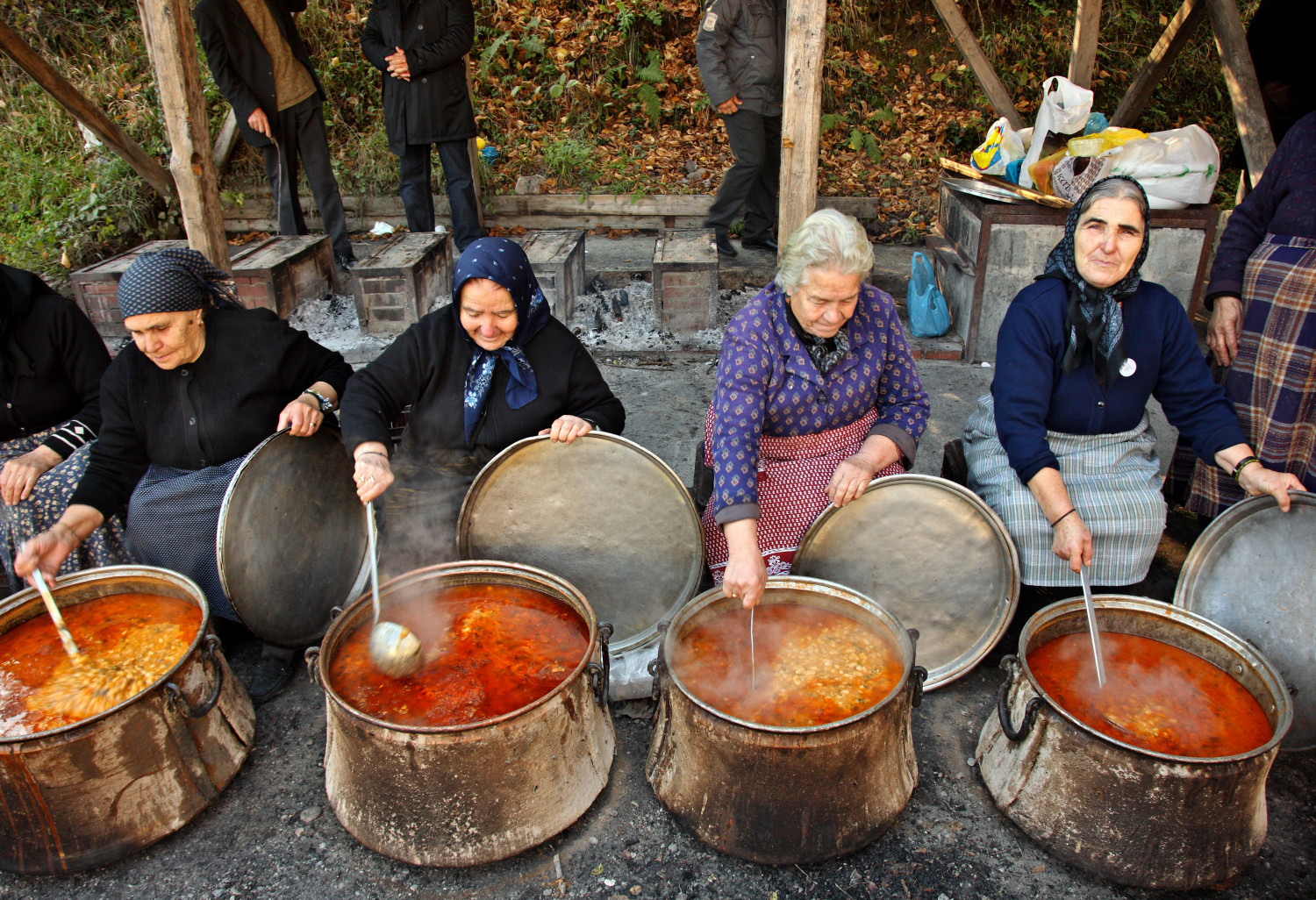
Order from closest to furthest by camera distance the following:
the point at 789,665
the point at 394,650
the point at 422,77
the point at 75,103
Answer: the point at 394,650 < the point at 789,665 < the point at 75,103 < the point at 422,77

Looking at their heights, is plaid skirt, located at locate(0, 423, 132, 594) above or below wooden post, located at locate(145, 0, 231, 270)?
below

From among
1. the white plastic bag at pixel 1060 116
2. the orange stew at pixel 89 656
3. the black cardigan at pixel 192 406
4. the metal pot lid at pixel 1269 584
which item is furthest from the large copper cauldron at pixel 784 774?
the white plastic bag at pixel 1060 116

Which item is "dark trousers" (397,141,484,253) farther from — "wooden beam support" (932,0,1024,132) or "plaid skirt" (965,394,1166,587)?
"plaid skirt" (965,394,1166,587)

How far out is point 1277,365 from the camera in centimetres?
303

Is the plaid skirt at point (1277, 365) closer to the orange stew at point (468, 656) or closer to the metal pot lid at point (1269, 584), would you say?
the metal pot lid at point (1269, 584)

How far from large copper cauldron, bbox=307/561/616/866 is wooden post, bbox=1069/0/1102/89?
5.77 m

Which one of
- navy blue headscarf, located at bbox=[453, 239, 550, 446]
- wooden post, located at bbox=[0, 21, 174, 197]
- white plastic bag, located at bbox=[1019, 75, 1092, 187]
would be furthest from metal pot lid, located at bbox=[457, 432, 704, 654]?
wooden post, located at bbox=[0, 21, 174, 197]

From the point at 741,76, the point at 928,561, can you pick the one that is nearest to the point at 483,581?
A: the point at 928,561

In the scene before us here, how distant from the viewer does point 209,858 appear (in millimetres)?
2191

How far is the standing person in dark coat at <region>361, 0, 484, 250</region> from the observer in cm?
599

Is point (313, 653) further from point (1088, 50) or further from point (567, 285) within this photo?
point (1088, 50)

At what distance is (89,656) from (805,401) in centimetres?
235

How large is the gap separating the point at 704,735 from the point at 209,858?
140cm

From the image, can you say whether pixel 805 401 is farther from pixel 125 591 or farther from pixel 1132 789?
pixel 125 591
